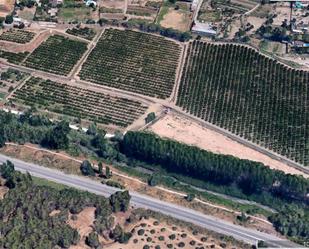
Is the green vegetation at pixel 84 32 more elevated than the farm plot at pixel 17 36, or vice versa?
the green vegetation at pixel 84 32

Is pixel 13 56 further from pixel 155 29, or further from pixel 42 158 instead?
pixel 42 158

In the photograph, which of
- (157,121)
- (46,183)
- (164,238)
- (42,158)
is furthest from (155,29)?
(164,238)

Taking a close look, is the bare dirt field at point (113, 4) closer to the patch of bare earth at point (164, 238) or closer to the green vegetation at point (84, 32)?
the green vegetation at point (84, 32)

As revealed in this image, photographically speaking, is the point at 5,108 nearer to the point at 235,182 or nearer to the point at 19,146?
the point at 19,146

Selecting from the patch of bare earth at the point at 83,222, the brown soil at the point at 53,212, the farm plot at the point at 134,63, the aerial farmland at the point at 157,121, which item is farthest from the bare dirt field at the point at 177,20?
the brown soil at the point at 53,212

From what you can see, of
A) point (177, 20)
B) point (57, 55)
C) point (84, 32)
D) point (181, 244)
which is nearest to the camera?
point (181, 244)

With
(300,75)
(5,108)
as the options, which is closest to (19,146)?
(5,108)

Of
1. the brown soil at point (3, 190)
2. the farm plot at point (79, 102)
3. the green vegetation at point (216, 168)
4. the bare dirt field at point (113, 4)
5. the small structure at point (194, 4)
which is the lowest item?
the brown soil at point (3, 190)
